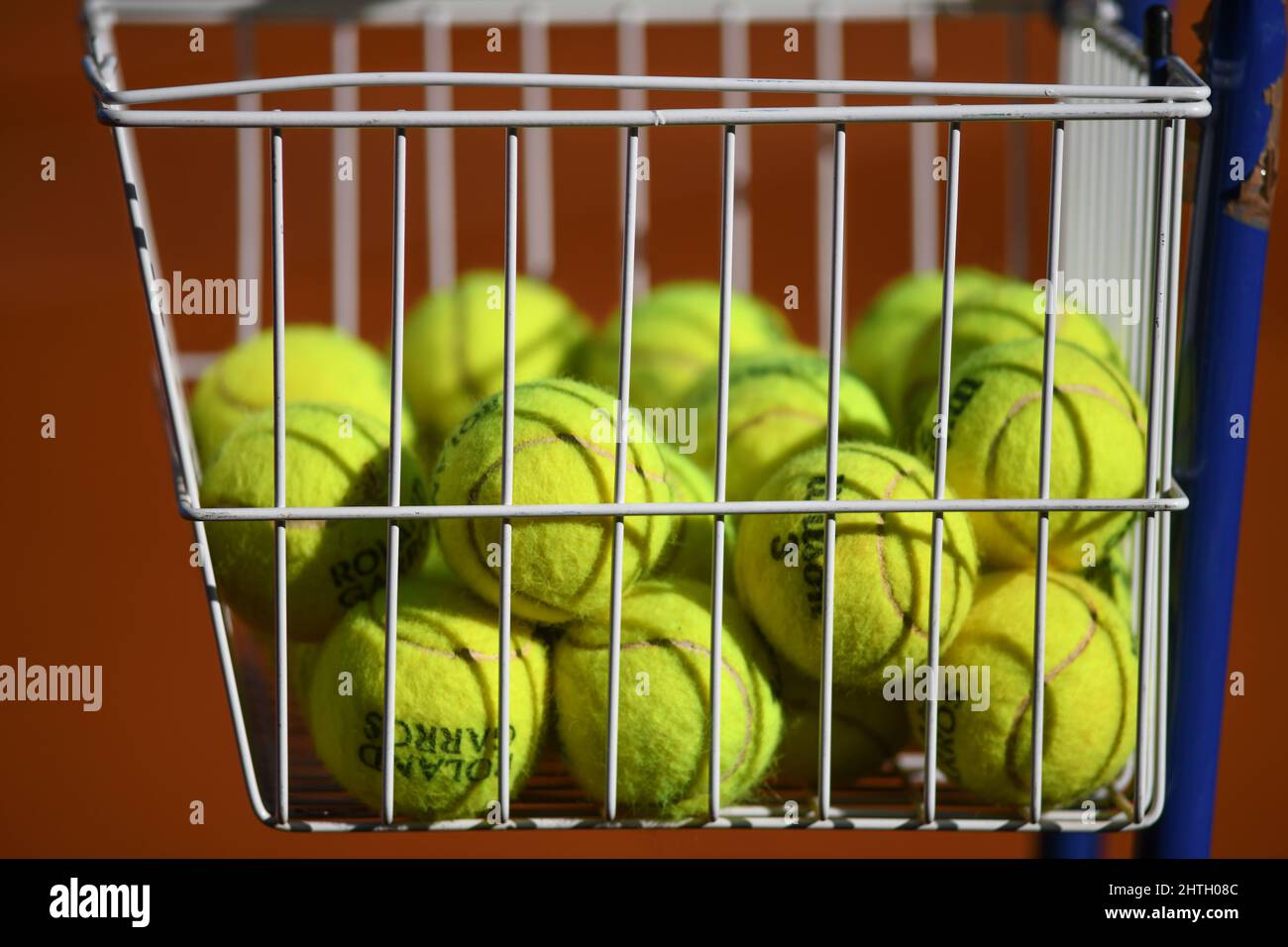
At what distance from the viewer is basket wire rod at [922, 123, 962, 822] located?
21.0 inches

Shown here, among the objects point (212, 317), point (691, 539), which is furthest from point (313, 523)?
point (212, 317)

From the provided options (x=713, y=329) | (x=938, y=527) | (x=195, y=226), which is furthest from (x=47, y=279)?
(x=938, y=527)

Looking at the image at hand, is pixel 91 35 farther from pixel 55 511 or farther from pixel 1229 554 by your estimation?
pixel 55 511

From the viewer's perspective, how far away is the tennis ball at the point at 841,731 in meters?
0.63

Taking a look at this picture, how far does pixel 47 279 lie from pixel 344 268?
149cm

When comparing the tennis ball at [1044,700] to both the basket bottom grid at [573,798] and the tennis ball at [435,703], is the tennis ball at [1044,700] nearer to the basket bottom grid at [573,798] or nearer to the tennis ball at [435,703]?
the basket bottom grid at [573,798]

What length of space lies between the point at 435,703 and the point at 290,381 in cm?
29

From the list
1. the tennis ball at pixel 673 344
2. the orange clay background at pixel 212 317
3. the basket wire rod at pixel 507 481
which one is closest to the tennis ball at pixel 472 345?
the tennis ball at pixel 673 344

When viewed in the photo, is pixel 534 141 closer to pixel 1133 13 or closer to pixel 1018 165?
pixel 1018 165

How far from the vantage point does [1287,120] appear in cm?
228

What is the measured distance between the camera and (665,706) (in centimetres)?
58

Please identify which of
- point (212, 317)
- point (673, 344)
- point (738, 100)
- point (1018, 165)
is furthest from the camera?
point (212, 317)

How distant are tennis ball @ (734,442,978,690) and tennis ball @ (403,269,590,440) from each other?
267 millimetres

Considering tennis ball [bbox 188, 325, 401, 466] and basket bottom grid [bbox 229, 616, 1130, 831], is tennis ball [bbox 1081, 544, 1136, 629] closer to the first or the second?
basket bottom grid [bbox 229, 616, 1130, 831]
